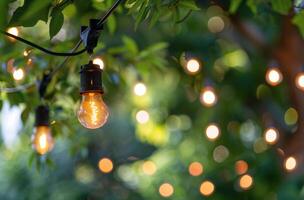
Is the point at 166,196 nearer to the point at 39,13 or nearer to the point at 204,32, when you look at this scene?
the point at 204,32

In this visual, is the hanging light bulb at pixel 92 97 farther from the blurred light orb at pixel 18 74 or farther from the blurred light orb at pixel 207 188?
the blurred light orb at pixel 207 188

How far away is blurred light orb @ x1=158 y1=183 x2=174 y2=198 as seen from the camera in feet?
12.8

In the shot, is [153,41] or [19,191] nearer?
[153,41]

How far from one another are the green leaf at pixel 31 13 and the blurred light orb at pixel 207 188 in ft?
8.91

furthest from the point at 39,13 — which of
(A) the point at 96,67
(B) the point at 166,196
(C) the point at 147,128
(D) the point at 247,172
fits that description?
(C) the point at 147,128

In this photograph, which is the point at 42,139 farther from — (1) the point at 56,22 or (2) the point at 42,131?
(1) the point at 56,22

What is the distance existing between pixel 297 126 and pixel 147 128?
5.81ft

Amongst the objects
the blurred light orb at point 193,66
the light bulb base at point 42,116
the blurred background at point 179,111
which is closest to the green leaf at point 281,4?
the blurred background at point 179,111

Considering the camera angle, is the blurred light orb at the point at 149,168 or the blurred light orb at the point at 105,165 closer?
the blurred light orb at the point at 105,165

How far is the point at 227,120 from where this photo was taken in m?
3.55

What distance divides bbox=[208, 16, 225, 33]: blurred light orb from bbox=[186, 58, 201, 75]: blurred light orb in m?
0.69

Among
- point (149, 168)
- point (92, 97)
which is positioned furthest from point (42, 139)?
point (149, 168)

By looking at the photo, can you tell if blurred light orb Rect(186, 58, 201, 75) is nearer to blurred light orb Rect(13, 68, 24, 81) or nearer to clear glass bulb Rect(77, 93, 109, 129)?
blurred light orb Rect(13, 68, 24, 81)

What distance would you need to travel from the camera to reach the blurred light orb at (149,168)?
4438 mm
